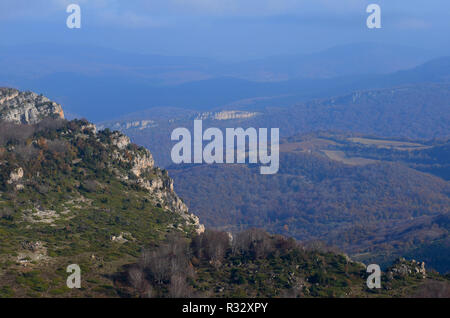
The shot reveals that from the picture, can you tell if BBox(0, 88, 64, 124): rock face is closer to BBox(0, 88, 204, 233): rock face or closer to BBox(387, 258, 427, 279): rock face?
BBox(0, 88, 204, 233): rock face

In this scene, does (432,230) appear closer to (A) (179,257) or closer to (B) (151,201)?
(B) (151,201)

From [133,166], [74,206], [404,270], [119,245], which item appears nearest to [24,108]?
[133,166]

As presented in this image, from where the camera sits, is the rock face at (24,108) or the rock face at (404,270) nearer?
the rock face at (404,270)

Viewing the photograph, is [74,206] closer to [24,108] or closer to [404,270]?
[404,270]

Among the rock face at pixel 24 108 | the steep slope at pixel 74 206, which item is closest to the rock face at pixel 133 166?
the steep slope at pixel 74 206

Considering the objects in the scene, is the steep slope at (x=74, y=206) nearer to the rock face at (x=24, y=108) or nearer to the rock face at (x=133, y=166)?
the rock face at (x=133, y=166)

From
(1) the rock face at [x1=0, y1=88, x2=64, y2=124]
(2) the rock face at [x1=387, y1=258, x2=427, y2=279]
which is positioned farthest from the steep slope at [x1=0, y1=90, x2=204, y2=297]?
(2) the rock face at [x1=387, y1=258, x2=427, y2=279]

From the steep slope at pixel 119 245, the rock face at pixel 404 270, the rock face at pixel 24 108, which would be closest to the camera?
the steep slope at pixel 119 245
